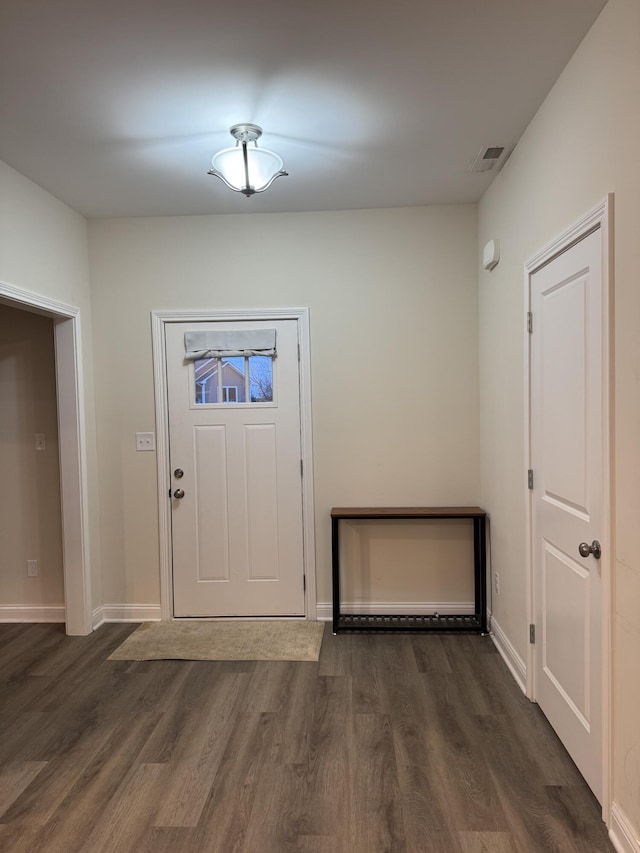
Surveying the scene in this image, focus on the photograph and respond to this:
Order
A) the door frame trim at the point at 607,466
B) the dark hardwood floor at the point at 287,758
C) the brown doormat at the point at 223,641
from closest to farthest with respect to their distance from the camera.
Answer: the door frame trim at the point at 607,466 < the dark hardwood floor at the point at 287,758 < the brown doormat at the point at 223,641

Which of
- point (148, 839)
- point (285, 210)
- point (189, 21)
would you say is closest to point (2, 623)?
point (148, 839)

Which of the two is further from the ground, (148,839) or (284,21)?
(284,21)

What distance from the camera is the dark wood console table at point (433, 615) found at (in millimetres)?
3330

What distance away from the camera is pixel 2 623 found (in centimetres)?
371

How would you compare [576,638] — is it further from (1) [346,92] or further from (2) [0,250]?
(2) [0,250]

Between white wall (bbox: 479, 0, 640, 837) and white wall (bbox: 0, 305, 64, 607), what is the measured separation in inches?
A: 116

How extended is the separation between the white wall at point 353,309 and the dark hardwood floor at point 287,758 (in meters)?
1.01

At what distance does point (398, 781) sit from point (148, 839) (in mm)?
909

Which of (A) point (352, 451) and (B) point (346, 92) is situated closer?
(B) point (346, 92)

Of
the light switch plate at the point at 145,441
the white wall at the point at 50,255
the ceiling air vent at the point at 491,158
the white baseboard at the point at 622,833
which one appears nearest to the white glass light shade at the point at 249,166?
the ceiling air vent at the point at 491,158

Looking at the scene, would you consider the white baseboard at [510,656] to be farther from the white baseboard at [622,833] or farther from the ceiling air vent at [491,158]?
the ceiling air vent at [491,158]

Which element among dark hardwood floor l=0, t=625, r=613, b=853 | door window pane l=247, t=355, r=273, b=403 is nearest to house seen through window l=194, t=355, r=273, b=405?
door window pane l=247, t=355, r=273, b=403

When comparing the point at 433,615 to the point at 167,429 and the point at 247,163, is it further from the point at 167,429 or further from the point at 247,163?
the point at 247,163

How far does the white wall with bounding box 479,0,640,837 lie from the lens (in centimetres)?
156
